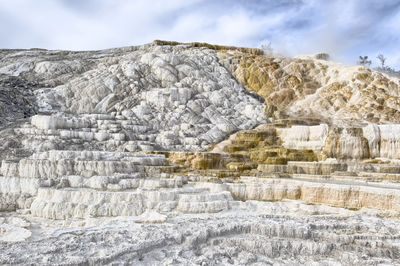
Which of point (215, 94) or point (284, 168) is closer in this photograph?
point (284, 168)

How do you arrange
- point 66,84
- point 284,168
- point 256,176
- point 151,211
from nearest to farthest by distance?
1. point 151,211
2. point 256,176
3. point 284,168
4. point 66,84

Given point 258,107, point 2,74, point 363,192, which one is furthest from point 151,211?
point 2,74

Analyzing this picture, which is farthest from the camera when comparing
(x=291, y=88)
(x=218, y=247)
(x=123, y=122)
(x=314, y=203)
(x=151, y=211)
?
(x=291, y=88)

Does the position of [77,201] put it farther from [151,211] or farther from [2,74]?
[2,74]

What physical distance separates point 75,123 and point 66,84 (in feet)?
20.9

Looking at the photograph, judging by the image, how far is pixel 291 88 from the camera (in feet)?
97.0

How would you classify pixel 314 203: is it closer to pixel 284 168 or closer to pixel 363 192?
pixel 363 192

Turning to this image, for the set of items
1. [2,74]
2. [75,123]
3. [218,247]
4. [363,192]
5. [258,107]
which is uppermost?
[2,74]

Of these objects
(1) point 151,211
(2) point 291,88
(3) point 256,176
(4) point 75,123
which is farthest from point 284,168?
(2) point 291,88

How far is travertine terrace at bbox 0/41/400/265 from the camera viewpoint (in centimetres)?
734

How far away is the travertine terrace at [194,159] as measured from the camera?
7.34 m

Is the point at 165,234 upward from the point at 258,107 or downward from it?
downward

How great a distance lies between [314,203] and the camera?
452 inches

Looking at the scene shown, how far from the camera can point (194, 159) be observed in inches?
644
